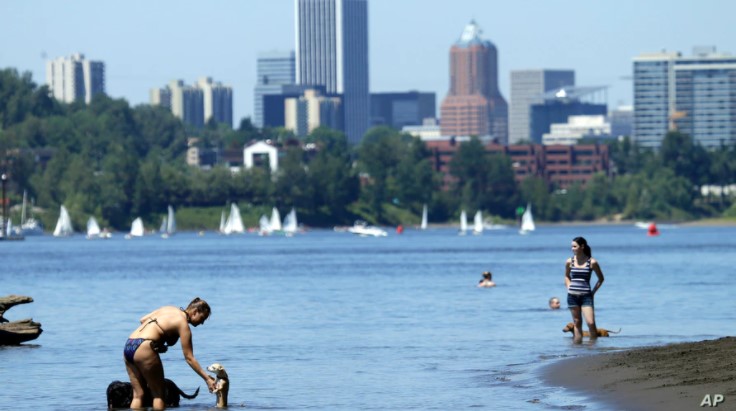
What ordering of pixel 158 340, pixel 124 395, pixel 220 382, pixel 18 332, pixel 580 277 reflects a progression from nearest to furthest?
pixel 158 340 → pixel 220 382 → pixel 124 395 → pixel 580 277 → pixel 18 332

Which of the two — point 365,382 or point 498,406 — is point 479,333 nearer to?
point 365,382

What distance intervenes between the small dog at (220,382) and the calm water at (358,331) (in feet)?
Answer: 3.66

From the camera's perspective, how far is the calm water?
30.6 meters

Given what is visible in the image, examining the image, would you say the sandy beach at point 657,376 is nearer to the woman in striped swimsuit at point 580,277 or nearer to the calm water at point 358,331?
the calm water at point 358,331

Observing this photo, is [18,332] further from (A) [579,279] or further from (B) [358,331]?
(A) [579,279]

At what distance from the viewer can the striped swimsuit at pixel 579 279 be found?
1396 inches

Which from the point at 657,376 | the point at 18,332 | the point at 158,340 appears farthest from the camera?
the point at 18,332

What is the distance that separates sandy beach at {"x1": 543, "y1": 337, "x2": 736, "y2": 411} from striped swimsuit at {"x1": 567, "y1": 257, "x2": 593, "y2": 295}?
1959 mm

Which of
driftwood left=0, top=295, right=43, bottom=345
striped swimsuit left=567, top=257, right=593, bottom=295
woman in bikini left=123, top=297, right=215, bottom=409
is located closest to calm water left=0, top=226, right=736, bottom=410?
driftwood left=0, top=295, right=43, bottom=345

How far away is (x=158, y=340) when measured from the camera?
25.2m

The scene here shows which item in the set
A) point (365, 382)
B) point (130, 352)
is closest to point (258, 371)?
point (365, 382)

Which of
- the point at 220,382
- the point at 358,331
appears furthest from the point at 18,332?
the point at 220,382

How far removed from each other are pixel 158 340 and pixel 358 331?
2043 cm

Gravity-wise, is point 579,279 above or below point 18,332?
above
